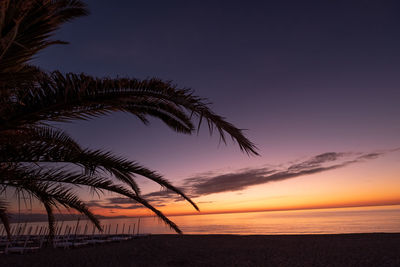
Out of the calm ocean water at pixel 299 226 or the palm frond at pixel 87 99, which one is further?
the calm ocean water at pixel 299 226

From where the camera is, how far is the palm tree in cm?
230

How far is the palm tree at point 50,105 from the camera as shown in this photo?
2.30 metres

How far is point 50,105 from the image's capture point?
3.34 meters

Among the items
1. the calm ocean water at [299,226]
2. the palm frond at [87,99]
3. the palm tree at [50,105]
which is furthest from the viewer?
the calm ocean water at [299,226]

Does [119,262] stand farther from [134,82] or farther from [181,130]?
[134,82]

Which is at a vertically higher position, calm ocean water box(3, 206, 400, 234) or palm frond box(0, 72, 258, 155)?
palm frond box(0, 72, 258, 155)

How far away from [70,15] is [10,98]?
178 centimetres

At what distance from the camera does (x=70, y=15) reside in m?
4.15

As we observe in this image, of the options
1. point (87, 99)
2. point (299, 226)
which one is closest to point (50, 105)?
point (87, 99)

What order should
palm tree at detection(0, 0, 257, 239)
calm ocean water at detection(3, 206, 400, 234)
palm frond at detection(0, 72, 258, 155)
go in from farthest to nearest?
1. calm ocean water at detection(3, 206, 400, 234)
2. palm frond at detection(0, 72, 258, 155)
3. palm tree at detection(0, 0, 257, 239)

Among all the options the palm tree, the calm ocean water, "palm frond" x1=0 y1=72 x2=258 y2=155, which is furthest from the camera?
the calm ocean water

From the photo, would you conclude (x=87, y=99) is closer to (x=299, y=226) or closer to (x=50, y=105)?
(x=50, y=105)

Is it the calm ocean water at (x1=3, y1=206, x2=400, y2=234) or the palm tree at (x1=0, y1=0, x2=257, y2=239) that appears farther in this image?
the calm ocean water at (x1=3, y1=206, x2=400, y2=234)

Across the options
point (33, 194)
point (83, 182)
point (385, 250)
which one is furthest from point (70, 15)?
point (385, 250)
